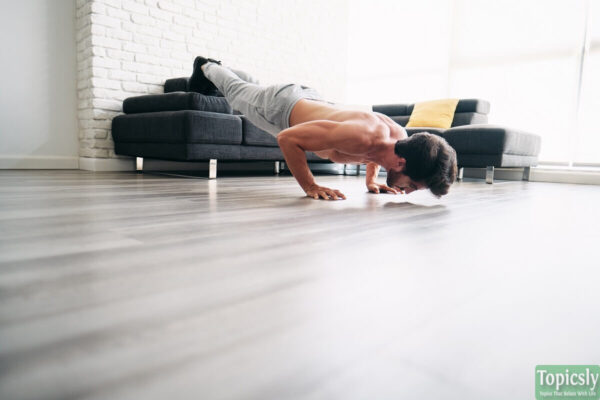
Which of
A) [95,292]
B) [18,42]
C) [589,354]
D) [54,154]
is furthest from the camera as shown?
[54,154]

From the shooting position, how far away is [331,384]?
0.39m

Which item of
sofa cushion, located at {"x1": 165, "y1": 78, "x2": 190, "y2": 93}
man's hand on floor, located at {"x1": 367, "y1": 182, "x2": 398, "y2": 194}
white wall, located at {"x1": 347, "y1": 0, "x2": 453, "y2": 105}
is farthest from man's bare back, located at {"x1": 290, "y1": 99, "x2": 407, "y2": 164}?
white wall, located at {"x1": 347, "y1": 0, "x2": 453, "y2": 105}

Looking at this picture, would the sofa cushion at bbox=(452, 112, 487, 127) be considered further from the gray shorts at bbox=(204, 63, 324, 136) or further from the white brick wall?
the gray shorts at bbox=(204, 63, 324, 136)

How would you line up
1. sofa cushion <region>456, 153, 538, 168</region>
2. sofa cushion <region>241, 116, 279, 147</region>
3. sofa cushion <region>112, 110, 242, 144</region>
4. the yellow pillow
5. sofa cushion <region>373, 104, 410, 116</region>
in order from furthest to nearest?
sofa cushion <region>373, 104, 410, 116</region> → the yellow pillow → sofa cushion <region>456, 153, 538, 168</region> → sofa cushion <region>241, 116, 279, 147</region> → sofa cushion <region>112, 110, 242, 144</region>

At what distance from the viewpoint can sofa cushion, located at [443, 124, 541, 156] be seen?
3.55 meters

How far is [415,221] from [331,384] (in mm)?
1080

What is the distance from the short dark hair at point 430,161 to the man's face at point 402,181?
45 millimetres

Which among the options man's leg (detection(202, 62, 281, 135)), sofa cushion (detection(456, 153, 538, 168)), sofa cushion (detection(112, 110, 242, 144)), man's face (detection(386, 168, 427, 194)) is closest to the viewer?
man's face (detection(386, 168, 427, 194))

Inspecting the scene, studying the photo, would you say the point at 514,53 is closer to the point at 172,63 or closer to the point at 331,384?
the point at 172,63

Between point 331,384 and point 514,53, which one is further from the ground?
point 514,53

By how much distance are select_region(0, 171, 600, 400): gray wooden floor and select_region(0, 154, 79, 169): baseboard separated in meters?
2.80

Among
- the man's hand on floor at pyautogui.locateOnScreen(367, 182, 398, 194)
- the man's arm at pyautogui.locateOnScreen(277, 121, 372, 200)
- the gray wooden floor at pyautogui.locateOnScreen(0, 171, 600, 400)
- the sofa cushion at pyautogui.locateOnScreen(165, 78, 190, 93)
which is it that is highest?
the sofa cushion at pyautogui.locateOnScreen(165, 78, 190, 93)

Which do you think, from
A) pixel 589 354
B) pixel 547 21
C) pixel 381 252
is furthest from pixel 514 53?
pixel 589 354

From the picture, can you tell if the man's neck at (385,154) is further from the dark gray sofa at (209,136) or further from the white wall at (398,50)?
the white wall at (398,50)
